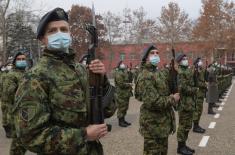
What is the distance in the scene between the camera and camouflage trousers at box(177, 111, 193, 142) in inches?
293

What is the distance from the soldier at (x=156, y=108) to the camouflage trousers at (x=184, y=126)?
86.6 inches

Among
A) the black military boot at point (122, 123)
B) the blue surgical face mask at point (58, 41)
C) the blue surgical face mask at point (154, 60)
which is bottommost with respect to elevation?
the black military boot at point (122, 123)

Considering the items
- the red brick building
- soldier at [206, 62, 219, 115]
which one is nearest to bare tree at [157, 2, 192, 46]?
the red brick building

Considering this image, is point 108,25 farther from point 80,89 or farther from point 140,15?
point 80,89

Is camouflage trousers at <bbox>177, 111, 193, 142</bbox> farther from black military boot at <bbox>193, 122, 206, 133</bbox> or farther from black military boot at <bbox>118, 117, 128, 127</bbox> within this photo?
black military boot at <bbox>118, 117, 128, 127</bbox>

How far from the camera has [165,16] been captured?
58656 mm

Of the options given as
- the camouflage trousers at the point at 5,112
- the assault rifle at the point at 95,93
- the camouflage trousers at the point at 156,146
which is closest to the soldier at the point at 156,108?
the camouflage trousers at the point at 156,146

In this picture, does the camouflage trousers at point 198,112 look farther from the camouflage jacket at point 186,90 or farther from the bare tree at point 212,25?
the bare tree at point 212,25

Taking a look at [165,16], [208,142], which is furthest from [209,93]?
[165,16]

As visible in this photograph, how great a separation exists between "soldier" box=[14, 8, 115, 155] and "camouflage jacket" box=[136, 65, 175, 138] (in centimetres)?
234

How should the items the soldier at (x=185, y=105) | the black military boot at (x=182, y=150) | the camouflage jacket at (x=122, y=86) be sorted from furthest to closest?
the camouflage jacket at (x=122, y=86), the soldier at (x=185, y=105), the black military boot at (x=182, y=150)

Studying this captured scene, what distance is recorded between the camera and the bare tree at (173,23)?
5819 cm

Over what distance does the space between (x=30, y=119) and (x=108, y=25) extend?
6002 cm

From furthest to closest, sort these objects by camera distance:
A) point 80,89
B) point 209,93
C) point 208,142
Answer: point 209,93, point 208,142, point 80,89
